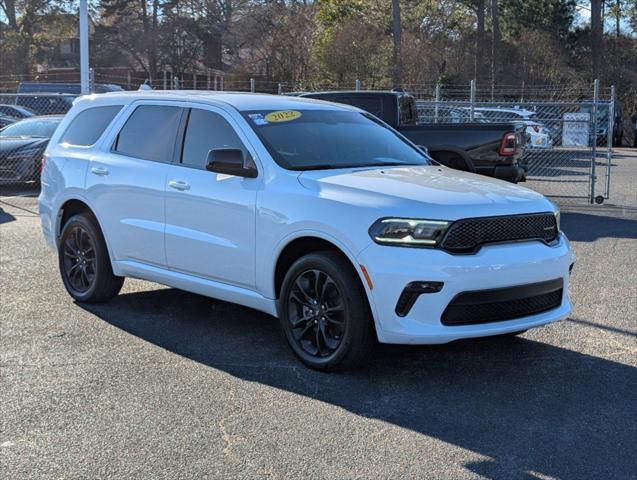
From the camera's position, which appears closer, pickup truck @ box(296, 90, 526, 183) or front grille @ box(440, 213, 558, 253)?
front grille @ box(440, 213, 558, 253)

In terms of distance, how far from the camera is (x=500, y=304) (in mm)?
4961

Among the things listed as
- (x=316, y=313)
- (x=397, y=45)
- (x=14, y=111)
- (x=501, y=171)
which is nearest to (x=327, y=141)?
(x=316, y=313)

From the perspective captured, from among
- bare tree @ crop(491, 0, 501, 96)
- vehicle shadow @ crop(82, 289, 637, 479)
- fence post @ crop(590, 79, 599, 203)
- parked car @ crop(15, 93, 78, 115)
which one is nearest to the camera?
vehicle shadow @ crop(82, 289, 637, 479)

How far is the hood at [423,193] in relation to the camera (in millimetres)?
4883

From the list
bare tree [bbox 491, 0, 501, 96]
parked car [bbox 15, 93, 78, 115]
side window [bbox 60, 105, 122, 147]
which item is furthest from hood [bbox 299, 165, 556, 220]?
bare tree [bbox 491, 0, 501, 96]

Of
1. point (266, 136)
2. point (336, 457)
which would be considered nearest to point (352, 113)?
point (266, 136)

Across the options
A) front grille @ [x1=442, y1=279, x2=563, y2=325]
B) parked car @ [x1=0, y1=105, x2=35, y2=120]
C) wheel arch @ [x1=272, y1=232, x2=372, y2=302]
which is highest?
parked car @ [x1=0, y1=105, x2=35, y2=120]

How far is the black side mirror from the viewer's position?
5.62 metres

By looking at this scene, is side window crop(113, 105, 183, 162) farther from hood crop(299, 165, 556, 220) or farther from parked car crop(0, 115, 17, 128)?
parked car crop(0, 115, 17, 128)

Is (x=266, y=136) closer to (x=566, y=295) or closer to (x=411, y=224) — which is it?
(x=411, y=224)

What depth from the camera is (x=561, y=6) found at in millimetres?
45781

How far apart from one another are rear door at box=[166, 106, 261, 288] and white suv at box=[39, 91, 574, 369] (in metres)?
0.01

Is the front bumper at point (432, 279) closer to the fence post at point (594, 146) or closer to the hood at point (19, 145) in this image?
the fence post at point (594, 146)

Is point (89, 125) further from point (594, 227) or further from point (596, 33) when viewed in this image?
point (596, 33)
